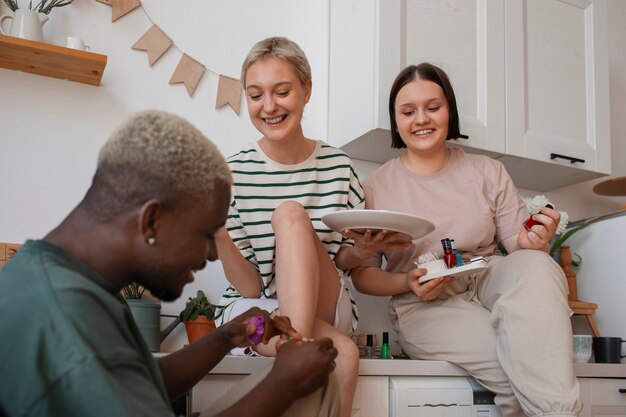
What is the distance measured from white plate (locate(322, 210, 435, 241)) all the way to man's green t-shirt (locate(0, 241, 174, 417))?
76 centimetres

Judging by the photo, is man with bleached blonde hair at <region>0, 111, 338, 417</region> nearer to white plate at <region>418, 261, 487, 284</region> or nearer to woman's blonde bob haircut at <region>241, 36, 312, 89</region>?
white plate at <region>418, 261, 487, 284</region>

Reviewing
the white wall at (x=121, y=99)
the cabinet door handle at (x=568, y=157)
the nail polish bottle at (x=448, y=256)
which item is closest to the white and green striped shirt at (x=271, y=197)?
the nail polish bottle at (x=448, y=256)

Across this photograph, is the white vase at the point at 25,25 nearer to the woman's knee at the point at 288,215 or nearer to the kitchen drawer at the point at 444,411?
the woman's knee at the point at 288,215

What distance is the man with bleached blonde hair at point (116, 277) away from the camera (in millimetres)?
576

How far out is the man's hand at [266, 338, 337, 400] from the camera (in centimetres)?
89

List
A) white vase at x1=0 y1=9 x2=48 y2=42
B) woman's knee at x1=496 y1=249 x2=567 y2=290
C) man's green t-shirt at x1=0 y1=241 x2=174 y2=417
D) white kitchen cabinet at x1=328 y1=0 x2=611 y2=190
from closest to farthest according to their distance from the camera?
man's green t-shirt at x1=0 y1=241 x2=174 y2=417 → woman's knee at x1=496 y1=249 x2=567 y2=290 → white vase at x1=0 y1=9 x2=48 y2=42 → white kitchen cabinet at x1=328 y1=0 x2=611 y2=190

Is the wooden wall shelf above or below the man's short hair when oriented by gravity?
above

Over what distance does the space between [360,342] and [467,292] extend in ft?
1.31

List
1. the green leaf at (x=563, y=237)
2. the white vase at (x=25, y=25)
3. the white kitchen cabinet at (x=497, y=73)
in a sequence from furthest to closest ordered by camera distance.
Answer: the green leaf at (x=563, y=237) → the white kitchen cabinet at (x=497, y=73) → the white vase at (x=25, y=25)

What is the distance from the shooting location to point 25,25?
1.66 m

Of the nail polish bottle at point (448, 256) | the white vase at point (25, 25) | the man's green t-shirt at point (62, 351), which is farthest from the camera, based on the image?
the white vase at point (25, 25)

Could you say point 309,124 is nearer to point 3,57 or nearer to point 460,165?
point 460,165

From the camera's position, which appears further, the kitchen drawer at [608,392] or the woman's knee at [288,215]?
the kitchen drawer at [608,392]

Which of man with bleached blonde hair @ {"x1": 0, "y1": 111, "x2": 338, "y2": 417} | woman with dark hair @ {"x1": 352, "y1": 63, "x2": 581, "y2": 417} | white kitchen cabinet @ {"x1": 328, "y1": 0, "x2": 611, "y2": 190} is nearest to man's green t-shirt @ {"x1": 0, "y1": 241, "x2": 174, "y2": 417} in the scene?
man with bleached blonde hair @ {"x1": 0, "y1": 111, "x2": 338, "y2": 417}
